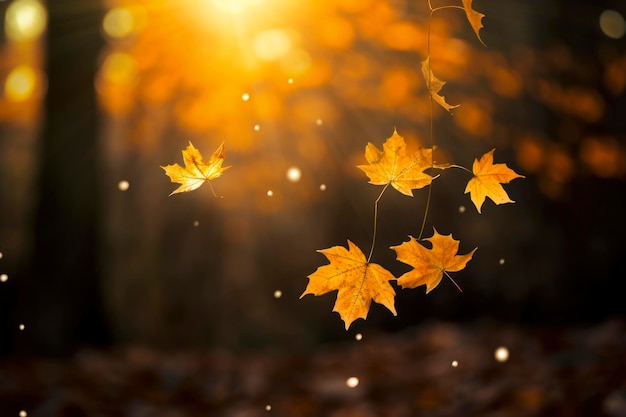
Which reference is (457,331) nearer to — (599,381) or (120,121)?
(599,381)

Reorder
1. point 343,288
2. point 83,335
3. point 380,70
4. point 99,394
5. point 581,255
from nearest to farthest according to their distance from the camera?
point 343,288, point 99,394, point 83,335, point 581,255, point 380,70

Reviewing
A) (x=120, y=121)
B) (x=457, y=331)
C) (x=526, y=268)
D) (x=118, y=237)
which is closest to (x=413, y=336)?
(x=457, y=331)

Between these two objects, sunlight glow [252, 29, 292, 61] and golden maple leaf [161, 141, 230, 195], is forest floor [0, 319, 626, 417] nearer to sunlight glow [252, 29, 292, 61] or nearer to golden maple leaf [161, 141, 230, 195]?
golden maple leaf [161, 141, 230, 195]

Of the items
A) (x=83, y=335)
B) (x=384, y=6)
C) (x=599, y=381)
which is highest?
(x=384, y=6)

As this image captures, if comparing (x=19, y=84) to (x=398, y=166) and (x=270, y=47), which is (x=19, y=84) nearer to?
(x=270, y=47)

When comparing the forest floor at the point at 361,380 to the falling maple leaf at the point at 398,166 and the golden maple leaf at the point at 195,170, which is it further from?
the golden maple leaf at the point at 195,170

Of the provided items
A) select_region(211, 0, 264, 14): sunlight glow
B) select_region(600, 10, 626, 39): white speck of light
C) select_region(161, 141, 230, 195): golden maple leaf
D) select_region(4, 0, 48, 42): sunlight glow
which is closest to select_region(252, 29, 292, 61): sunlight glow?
select_region(211, 0, 264, 14): sunlight glow
